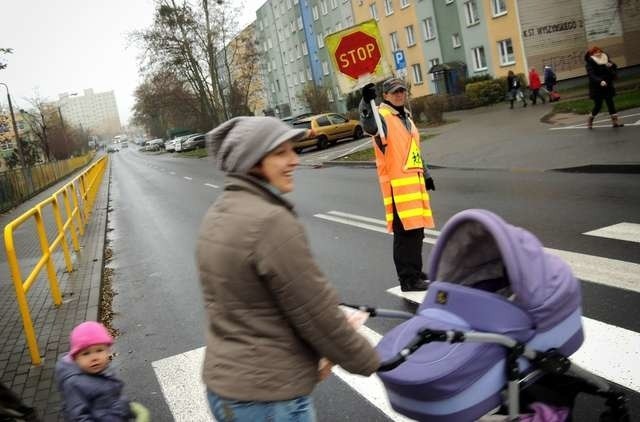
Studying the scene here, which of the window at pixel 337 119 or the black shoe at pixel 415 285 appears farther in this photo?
the window at pixel 337 119

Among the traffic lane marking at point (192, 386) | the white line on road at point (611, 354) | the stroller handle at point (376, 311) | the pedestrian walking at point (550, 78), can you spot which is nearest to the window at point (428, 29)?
the pedestrian walking at point (550, 78)

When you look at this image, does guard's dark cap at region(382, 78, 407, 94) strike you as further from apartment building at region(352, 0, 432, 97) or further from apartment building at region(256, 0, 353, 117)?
apartment building at region(256, 0, 353, 117)

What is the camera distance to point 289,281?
79.5 inches

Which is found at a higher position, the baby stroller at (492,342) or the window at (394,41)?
the window at (394,41)

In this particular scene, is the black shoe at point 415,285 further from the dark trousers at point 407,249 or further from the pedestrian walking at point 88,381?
the pedestrian walking at point 88,381

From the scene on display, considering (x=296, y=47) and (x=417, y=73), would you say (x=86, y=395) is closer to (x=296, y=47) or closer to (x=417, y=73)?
(x=417, y=73)

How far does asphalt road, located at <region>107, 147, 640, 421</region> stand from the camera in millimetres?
4988

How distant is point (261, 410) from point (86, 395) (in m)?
1.65

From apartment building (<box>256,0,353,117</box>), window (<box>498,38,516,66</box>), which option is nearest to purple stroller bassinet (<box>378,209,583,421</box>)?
window (<box>498,38,516,66</box>)

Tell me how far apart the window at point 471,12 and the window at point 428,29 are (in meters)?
4.42

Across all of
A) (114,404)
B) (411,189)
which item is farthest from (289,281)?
(411,189)

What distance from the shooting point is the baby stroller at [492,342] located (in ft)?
8.52

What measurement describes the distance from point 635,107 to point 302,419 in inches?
735

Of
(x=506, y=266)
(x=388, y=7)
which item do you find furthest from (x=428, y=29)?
(x=506, y=266)
